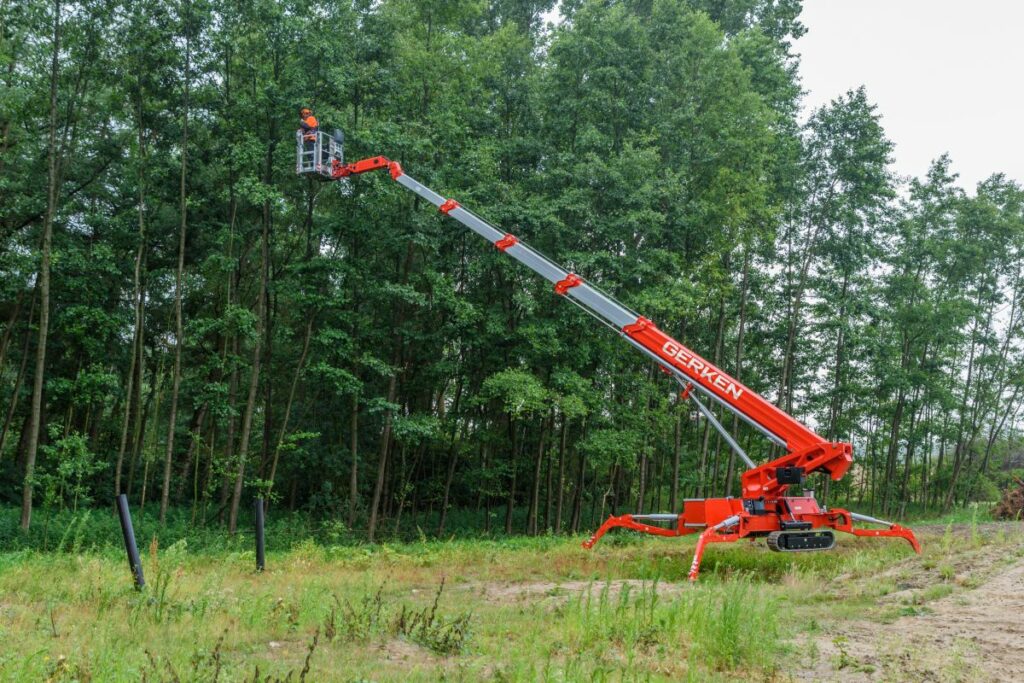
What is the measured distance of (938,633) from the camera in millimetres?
6875

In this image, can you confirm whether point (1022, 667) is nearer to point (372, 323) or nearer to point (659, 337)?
point (659, 337)

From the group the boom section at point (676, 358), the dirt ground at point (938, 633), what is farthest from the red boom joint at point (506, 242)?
the dirt ground at point (938, 633)

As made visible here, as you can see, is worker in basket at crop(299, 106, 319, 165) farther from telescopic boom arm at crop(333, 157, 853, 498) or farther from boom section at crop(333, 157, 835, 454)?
telescopic boom arm at crop(333, 157, 853, 498)

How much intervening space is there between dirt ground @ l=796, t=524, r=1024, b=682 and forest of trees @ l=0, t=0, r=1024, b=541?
10.5 meters

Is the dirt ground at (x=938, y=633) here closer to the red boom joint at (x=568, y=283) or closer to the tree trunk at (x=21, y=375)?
the red boom joint at (x=568, y=283)

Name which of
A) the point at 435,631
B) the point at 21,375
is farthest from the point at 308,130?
the point at 435,631

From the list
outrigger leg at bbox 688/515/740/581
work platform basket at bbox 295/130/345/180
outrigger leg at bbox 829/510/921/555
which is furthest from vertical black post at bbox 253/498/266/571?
outrigger leg at bbox 829/510/921/555

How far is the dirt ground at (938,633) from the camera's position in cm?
557

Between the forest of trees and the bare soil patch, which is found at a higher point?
the forest of trees

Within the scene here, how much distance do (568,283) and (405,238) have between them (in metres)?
6.38

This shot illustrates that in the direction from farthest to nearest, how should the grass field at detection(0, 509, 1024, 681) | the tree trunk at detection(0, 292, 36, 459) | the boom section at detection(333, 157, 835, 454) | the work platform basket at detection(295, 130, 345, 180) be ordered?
the tree trunk at detection(0, 292, 36, 459) → the work platform basket at detection(295, 130, 345, 180) → the boom section at detection(333, 157, 835, 454) → the grass field at detection(0, 509, 1024, 681)

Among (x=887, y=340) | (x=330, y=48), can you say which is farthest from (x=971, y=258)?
(x=330, y=48)

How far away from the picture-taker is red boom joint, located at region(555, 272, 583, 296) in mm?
14039

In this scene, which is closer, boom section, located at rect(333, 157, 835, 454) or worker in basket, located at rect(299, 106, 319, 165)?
boom section, located at rect(333, 157, 835, 454)
